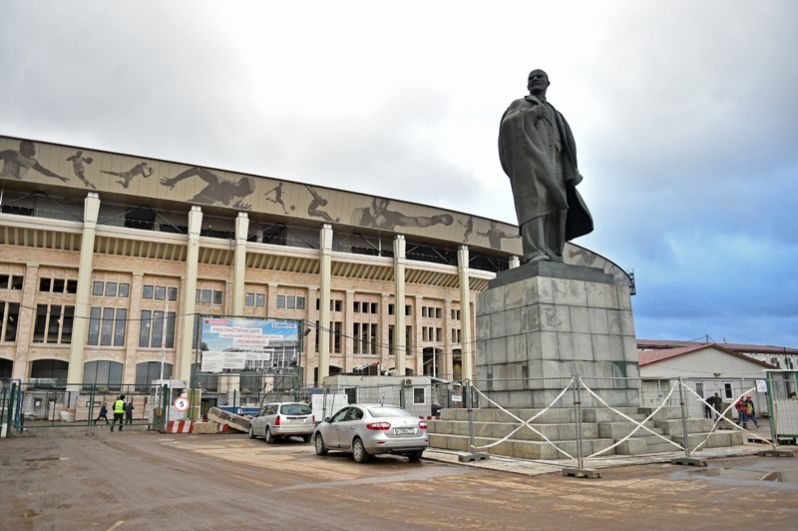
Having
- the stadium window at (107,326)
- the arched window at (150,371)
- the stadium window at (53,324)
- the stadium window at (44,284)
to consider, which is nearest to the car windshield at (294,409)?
the arched window at (150,371)

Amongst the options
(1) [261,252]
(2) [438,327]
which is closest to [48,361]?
(1) [261,252]

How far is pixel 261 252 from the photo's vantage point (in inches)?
1950

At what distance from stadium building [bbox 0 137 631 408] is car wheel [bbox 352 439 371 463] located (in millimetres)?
22227

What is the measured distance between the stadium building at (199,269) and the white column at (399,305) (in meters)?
0.11

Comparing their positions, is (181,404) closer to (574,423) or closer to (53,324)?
(574,423)

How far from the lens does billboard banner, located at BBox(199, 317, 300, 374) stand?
33250mm

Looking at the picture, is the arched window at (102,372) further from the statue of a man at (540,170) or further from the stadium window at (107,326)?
the statue of a man at (540,170)

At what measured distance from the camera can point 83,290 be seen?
43375 millimetres

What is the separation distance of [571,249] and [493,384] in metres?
54.3

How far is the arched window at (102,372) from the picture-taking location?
43.9 meters

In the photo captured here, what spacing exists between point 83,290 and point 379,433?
126 ft

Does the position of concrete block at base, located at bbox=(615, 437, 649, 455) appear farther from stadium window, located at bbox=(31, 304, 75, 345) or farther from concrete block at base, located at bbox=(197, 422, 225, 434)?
stadium window, located at bbox=(31, 304, 75, 345)

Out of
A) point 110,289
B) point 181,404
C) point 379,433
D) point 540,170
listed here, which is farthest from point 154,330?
point 540,170

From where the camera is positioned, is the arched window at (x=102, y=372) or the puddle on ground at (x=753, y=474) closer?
the puddle on ground at (x=753, y=474)
